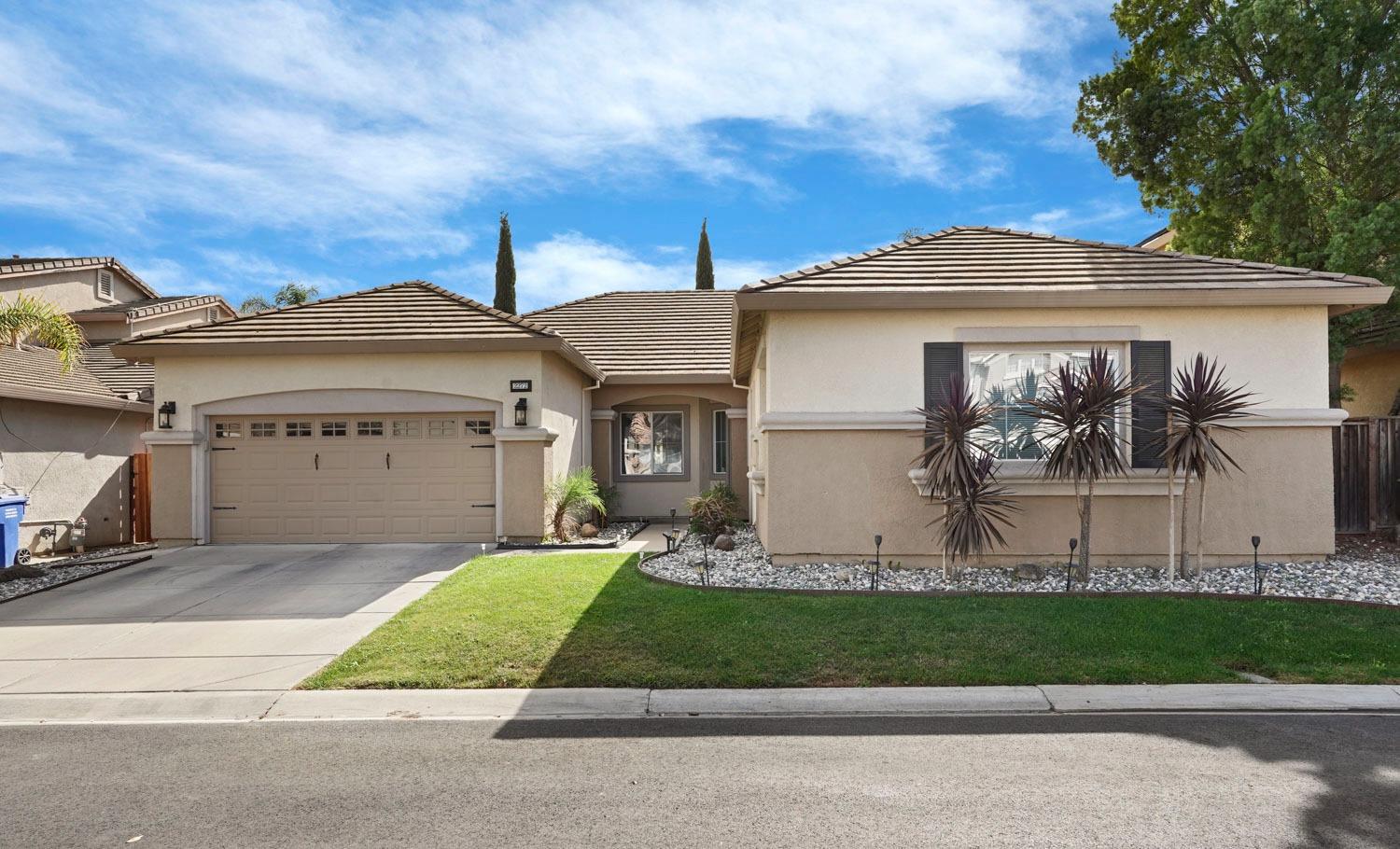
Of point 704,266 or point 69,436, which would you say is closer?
point 69,436

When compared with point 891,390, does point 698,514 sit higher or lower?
lower

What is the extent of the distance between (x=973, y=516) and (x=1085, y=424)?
1614 millimetres

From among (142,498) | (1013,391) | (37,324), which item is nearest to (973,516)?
(1013,391)

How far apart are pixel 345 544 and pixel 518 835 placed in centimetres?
1015

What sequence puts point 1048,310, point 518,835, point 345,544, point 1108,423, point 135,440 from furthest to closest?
point 135,440
point 345,544
point 1048,310
point 1108,423
point 518,835

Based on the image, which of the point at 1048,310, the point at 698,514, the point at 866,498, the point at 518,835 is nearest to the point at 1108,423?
the point at 1048,310

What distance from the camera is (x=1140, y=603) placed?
8164 millimetres

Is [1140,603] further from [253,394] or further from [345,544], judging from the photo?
[253,394]

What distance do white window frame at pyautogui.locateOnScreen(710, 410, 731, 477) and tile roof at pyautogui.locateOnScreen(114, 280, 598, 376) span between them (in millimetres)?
4438

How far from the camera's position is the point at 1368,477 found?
12.2m

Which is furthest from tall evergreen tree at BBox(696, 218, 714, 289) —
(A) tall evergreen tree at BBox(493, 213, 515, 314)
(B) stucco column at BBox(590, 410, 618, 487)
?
(B) stucco column at BBox(590, 410, 618, 487)

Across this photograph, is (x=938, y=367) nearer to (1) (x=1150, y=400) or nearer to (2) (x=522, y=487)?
(1) (x=1150, y=400)

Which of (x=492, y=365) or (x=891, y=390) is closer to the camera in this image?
(x=891, y=390)

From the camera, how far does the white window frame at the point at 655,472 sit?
58.1ft
